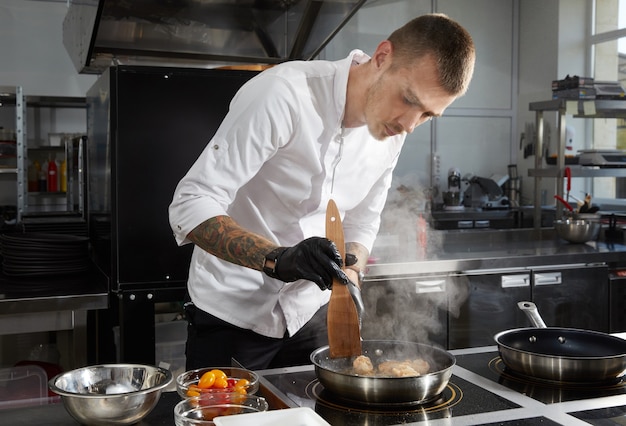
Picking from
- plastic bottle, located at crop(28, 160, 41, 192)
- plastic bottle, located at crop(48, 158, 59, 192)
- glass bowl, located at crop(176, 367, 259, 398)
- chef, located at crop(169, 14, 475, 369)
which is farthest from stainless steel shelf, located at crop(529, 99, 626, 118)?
plastic bottle, located at crop(28, 160, 41, 192)

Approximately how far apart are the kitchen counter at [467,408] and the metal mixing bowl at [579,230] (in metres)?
2.64

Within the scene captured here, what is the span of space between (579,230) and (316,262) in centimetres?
296

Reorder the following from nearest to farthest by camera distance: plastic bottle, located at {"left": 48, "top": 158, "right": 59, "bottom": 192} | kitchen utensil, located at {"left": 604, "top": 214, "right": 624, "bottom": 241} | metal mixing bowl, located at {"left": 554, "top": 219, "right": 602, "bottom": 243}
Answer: metal mixing bowl, located at {"left": 554, "top": 219, "right": 602, "bottom": 243} < kitchen utensil, located at {"left": 604, "top": 214, "right": 624, "bottom": 241} < plastic bottle, located at {"left": 48, "top": 158, "right": 59, "bottom": 192}

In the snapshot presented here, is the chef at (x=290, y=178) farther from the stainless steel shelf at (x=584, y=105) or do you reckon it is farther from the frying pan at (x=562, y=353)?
the stainless steel shelf at (x=584, y=105)

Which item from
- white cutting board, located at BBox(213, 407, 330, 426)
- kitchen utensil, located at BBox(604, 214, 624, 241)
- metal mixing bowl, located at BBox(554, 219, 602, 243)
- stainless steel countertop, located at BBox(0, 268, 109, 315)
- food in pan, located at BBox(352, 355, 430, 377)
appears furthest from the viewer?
kitchen utensil, located at BBox(604, 214, 624, 241)

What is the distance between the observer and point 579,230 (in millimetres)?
3887

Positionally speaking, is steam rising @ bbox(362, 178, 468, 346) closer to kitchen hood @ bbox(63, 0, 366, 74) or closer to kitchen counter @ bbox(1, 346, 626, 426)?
kitchen hood @ bbox(63, 0, 366, 74)

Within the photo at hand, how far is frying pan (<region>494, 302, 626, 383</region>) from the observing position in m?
1.38

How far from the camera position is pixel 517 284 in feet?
11.0

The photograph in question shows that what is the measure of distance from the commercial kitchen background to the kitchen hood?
3.88m

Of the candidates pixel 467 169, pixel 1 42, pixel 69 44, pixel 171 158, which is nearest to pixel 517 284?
pixel 171 158

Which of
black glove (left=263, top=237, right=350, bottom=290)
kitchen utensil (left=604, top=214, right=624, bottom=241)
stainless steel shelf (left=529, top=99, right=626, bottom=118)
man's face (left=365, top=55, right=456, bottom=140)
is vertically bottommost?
→ kitchen utensil (left=604, top=214, right=624, bottom=241)

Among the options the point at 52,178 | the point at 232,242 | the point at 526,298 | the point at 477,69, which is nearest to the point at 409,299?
the point at 526,298

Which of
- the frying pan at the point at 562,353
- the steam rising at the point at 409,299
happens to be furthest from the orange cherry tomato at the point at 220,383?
the steam rising at the point at 409,299
